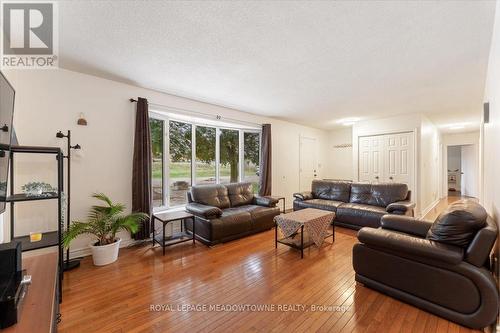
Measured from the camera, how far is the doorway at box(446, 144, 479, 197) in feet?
25.0

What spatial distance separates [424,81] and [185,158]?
4.19 m

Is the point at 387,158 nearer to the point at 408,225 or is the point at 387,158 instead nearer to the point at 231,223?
the point at 408,225

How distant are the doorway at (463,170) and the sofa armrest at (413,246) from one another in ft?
26.7

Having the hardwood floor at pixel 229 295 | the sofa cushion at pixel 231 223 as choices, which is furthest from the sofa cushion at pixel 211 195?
the hardwood floor at pixel 229 295

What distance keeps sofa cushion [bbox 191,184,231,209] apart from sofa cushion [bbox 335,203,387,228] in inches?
89.7

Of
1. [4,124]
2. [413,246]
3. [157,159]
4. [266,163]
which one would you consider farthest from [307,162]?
[4,124]

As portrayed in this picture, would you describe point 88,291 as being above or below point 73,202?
below

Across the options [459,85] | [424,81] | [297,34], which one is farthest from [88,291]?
[459,85]

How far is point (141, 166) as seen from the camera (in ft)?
10.9

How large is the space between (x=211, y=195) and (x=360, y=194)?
3.22 m

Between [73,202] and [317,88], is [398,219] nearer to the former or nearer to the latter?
[317,88]

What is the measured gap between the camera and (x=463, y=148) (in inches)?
348

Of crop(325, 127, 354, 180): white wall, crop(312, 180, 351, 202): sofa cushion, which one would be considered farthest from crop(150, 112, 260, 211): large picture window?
crop(325, 127, 354, 180): white wall

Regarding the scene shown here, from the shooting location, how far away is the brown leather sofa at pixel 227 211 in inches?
134
